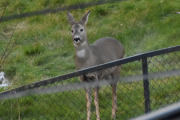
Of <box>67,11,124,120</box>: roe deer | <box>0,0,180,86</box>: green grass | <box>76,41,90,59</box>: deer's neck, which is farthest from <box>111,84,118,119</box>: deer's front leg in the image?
<box>0,0,180,86</box>: green grass

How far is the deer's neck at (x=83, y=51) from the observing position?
596 centimetres

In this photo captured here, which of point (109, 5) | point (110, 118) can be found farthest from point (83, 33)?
point (109, 5)

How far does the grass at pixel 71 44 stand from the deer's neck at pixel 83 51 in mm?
568

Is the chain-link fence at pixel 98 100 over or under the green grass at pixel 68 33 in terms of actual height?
over

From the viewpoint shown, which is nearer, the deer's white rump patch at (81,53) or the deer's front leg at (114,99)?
the deer's front leg at (114,99)

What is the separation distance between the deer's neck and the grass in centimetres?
57

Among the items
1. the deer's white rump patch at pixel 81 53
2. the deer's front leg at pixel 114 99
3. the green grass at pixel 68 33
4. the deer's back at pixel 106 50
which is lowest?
the green grass at pixel 68 33

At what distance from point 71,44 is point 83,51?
248cm

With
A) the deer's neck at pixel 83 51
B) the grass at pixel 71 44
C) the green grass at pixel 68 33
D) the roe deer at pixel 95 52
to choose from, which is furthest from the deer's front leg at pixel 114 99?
the green grass at pixel 68 33

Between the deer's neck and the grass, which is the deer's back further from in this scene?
the grass

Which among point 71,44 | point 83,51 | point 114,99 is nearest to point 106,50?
point 83,51

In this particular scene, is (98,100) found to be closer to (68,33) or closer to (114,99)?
(114,99)

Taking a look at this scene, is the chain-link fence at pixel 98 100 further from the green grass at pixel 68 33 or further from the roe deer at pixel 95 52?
the green grass at pixel 68 33

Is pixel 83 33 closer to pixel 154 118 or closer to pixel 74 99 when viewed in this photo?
pixel 74 99
